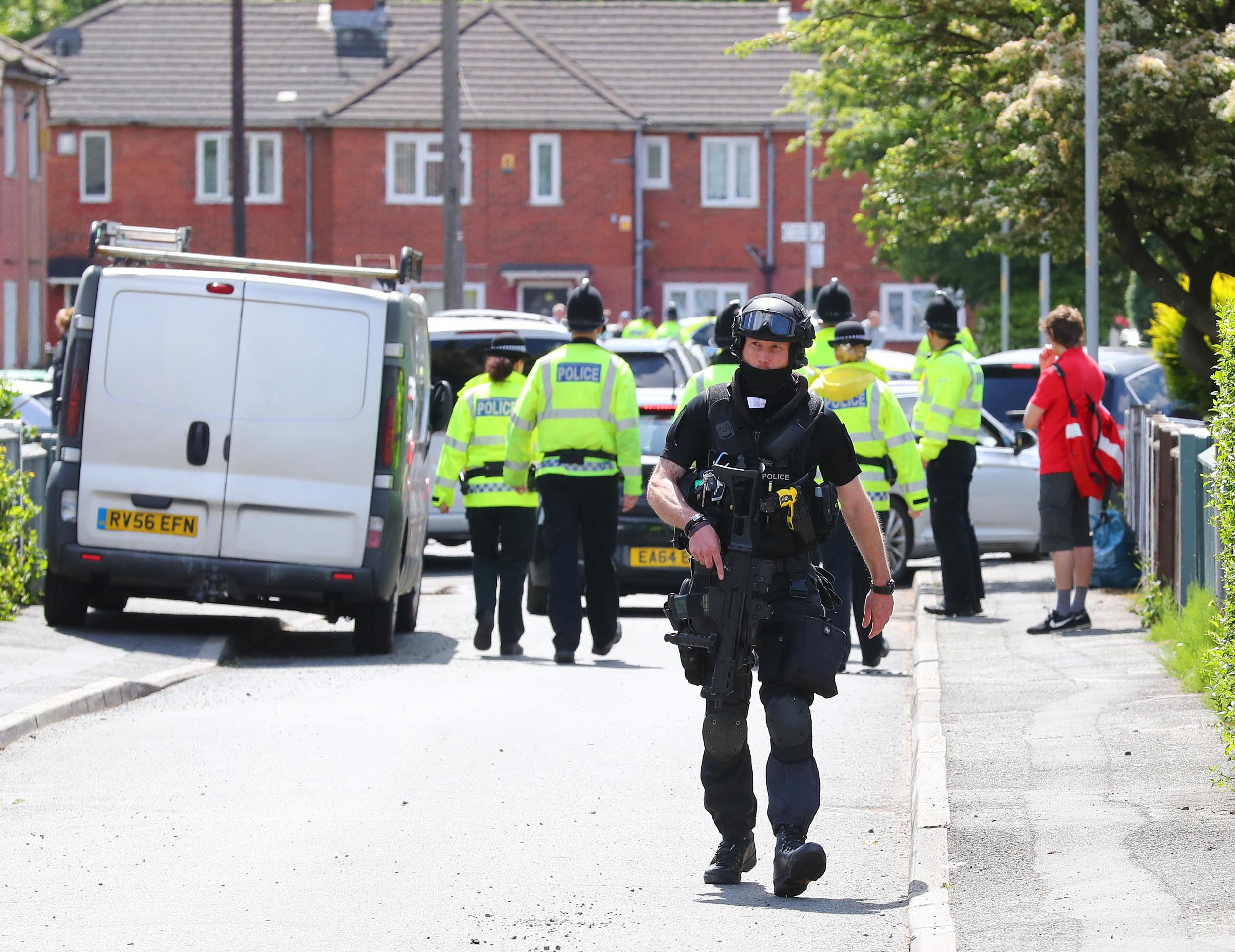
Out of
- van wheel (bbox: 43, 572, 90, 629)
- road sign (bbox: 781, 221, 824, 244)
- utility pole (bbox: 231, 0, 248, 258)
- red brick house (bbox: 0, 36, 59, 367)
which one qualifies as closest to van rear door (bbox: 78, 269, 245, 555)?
van wheel (bbox: 43, 572, 90, 629)

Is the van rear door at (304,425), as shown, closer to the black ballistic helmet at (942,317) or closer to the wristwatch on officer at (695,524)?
the black ballistic helmet at (942,317)

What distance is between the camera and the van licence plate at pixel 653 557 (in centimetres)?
1524

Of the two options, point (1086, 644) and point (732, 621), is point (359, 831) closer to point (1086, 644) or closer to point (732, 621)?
point (732, 621)

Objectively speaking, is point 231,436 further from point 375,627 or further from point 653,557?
point 653,557

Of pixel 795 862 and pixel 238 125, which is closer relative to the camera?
pixel 795 862

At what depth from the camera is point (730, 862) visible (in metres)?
6.79

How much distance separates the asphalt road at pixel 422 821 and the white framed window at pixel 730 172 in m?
41.0

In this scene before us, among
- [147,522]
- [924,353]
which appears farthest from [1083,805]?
[924,353]

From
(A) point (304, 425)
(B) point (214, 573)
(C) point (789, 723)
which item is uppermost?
(A) point (304, 425)

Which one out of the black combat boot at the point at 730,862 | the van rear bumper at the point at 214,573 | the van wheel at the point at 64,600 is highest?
the van rear bumper at the point at 214,573

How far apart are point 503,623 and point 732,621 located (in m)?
6.68

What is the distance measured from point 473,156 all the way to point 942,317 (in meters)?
37.2

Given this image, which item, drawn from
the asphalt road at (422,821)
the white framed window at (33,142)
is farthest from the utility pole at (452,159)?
the white framed window at (33,142)

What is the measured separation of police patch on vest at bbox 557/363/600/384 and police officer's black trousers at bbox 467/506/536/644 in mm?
1226
